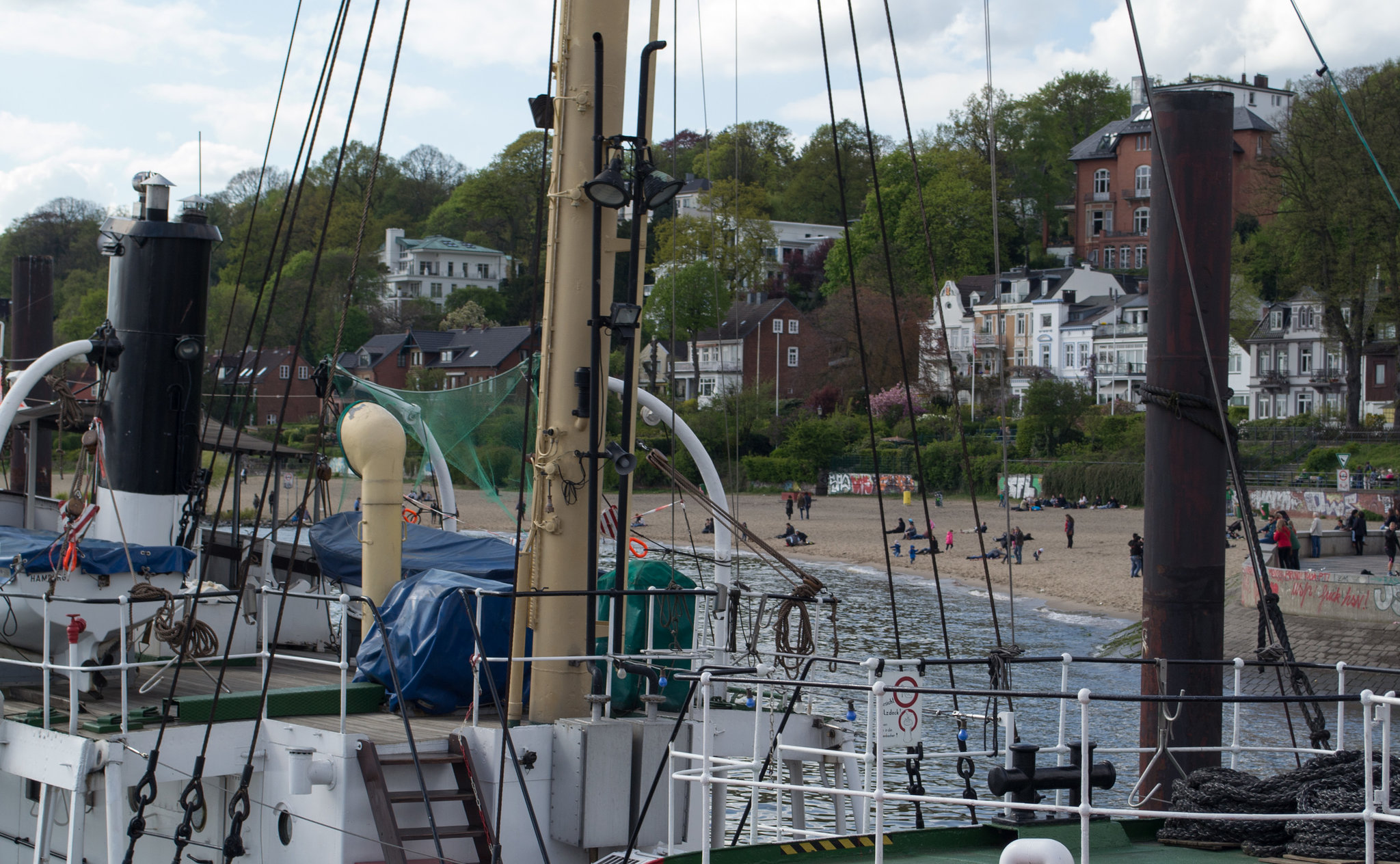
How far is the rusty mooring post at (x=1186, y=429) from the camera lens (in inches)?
389

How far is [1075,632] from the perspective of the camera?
142ft

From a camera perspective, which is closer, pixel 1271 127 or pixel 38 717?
pixel 38 717

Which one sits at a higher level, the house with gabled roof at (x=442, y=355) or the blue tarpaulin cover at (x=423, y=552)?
the house with gabled roof at (x=442, y=355)

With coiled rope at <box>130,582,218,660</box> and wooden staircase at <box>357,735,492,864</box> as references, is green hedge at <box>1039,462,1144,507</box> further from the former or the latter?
wooden staircase at <box>357,735,492,864</box>

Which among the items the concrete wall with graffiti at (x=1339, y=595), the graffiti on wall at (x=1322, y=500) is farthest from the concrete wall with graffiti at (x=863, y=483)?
the concrete wall with graffiti at (x=1339, y=595)

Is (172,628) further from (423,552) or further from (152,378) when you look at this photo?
(152,378)

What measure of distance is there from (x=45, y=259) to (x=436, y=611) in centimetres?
2054

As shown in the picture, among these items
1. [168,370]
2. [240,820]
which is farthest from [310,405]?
[240,820]

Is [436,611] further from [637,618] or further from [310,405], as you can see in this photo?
[310,405]

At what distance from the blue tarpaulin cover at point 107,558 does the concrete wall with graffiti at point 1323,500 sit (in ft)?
186

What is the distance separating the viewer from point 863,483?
265ft

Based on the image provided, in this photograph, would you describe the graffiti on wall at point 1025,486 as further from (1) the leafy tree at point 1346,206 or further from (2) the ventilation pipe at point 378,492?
(2) the ventilation pipe at point 378,492

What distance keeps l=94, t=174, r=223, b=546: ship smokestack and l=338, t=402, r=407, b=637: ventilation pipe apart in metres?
3.06

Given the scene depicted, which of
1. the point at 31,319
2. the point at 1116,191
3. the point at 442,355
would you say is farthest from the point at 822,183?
the point at 31,319
